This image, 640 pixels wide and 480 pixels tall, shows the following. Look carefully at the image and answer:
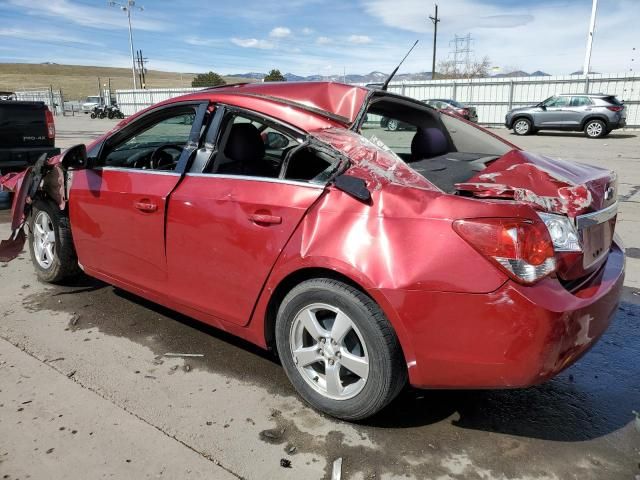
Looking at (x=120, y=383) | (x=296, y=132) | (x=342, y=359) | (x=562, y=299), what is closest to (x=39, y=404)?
(x=120, y=383)

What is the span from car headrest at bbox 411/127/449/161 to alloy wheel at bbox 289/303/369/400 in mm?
1630

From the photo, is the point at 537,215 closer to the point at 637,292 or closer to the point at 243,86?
the point at 243,86

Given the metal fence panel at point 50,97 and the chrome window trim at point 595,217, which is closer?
the chrome window trim at point 595,217

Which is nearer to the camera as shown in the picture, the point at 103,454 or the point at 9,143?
the point at 103,454

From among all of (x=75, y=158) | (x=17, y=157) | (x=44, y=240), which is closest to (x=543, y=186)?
(x=75, y=158)

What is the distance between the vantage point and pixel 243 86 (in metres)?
3.30

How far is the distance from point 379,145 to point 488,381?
4.06ft

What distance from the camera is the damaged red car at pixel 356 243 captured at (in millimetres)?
2119

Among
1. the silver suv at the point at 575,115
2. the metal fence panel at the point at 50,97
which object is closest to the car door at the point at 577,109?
the silver suv at the point at 575,115

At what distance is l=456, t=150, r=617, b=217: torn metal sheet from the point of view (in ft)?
7.47

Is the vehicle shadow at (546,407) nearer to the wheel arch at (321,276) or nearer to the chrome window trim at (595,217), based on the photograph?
the wheel arch at (321,276)

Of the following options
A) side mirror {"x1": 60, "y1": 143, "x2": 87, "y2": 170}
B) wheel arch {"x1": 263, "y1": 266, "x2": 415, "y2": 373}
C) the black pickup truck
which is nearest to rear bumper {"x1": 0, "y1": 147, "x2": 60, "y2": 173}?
the black pickup truck

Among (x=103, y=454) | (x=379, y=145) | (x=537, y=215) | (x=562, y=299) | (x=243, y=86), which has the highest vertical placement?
(x=243, y=86)

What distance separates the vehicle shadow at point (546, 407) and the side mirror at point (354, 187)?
3.80 ft
